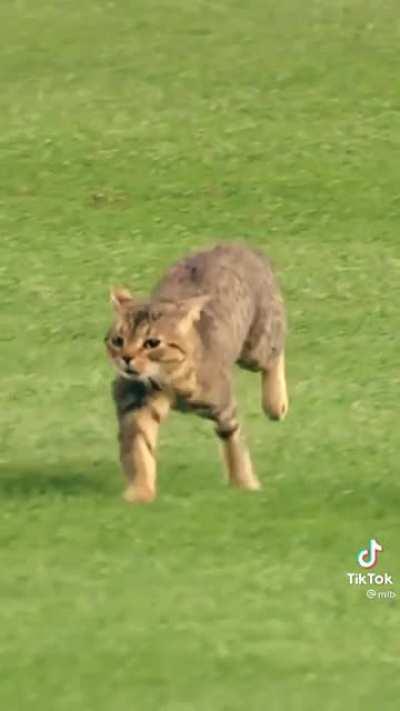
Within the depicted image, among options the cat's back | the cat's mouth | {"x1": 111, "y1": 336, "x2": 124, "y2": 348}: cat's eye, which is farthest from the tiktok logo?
the cat's back

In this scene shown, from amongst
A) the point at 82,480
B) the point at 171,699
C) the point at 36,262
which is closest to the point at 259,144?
the point at 36,262

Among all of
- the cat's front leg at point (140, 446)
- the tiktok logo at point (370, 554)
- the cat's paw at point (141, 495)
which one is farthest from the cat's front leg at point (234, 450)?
the tiktok logo at point (370, 554)

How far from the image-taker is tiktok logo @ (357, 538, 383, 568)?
8.79 metres

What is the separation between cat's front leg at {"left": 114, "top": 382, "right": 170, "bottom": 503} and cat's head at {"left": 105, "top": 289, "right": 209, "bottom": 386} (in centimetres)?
11

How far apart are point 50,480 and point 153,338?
2.92 feet

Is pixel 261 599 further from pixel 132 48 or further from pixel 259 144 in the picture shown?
pixel 132 48

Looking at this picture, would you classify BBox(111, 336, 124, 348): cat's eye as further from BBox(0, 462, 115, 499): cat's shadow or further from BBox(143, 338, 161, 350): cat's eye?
BBox(0, 462, 115, 499): cat's shadow

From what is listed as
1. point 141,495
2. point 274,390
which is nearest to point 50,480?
point 141,495

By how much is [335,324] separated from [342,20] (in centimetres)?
538

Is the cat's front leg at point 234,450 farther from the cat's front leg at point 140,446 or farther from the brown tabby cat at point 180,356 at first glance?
the cat's front leg at point 140,446

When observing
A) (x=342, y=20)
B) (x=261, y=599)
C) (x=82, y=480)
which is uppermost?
(x=261, y=599)

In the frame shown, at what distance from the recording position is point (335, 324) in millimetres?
12789

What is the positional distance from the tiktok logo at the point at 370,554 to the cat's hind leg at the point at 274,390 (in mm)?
1908

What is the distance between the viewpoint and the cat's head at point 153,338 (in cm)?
945
